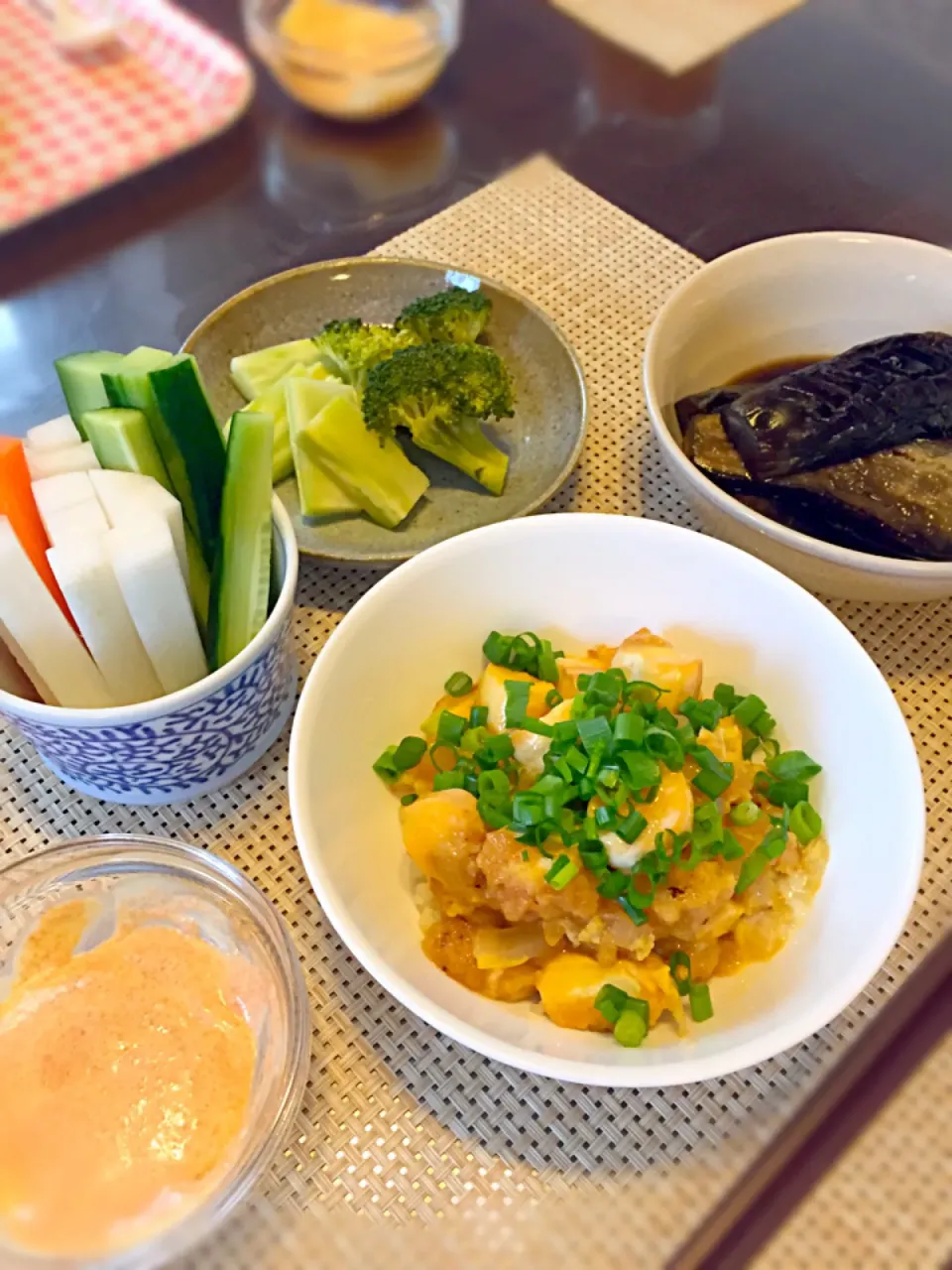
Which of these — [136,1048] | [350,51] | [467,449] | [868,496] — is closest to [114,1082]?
[136,1048]

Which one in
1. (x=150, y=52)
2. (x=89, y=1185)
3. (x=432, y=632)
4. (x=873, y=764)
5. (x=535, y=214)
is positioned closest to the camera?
(x=89, y=1185)

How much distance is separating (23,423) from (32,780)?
0.69 meters

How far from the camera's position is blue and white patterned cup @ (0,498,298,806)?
3.31 feet

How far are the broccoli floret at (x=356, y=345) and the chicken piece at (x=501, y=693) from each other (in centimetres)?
54

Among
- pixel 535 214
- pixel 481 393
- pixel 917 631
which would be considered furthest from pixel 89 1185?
pixel 535 214

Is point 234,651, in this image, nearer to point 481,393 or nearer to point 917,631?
point 481,393

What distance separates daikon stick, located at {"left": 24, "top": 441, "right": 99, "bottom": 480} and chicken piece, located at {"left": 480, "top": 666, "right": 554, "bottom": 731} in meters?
0.48

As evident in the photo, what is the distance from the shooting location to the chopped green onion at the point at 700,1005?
96 cm

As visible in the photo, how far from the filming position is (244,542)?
1103 mm

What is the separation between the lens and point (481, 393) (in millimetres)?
1422

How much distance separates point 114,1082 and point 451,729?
46cm

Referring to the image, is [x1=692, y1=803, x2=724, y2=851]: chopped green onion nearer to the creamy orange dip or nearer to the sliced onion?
the sliced onion

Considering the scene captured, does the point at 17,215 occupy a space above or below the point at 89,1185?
above

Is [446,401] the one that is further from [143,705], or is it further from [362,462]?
[143,705]
